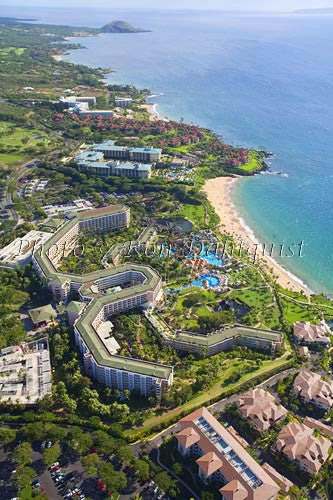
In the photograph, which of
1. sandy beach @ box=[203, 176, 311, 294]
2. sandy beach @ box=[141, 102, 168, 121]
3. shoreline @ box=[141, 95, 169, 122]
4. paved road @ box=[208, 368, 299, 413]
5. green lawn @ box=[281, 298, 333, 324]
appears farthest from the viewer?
sandy beach @ box=[141, 102, 168, 121]

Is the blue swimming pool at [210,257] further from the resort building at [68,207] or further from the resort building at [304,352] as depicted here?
the resort building at [68,207]

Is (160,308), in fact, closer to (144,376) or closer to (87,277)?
(87,277)

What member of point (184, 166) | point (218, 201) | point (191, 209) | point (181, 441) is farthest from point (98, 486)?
point (184, 166)

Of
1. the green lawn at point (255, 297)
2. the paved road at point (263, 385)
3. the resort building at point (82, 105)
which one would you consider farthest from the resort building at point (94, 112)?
the paved road at point (263, 385)

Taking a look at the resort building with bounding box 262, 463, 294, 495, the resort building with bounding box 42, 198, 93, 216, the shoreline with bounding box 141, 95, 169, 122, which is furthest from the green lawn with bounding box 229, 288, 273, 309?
the shoreline with bounding box 141, 95, 169, 122

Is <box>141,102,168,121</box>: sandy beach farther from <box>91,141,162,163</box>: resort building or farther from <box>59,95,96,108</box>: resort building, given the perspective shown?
<box>91,141,162,163</box>: resort building

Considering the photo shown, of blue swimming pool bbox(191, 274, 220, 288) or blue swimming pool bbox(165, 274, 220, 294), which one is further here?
blue swimming pool bbox(191, 274, 220, 288)
